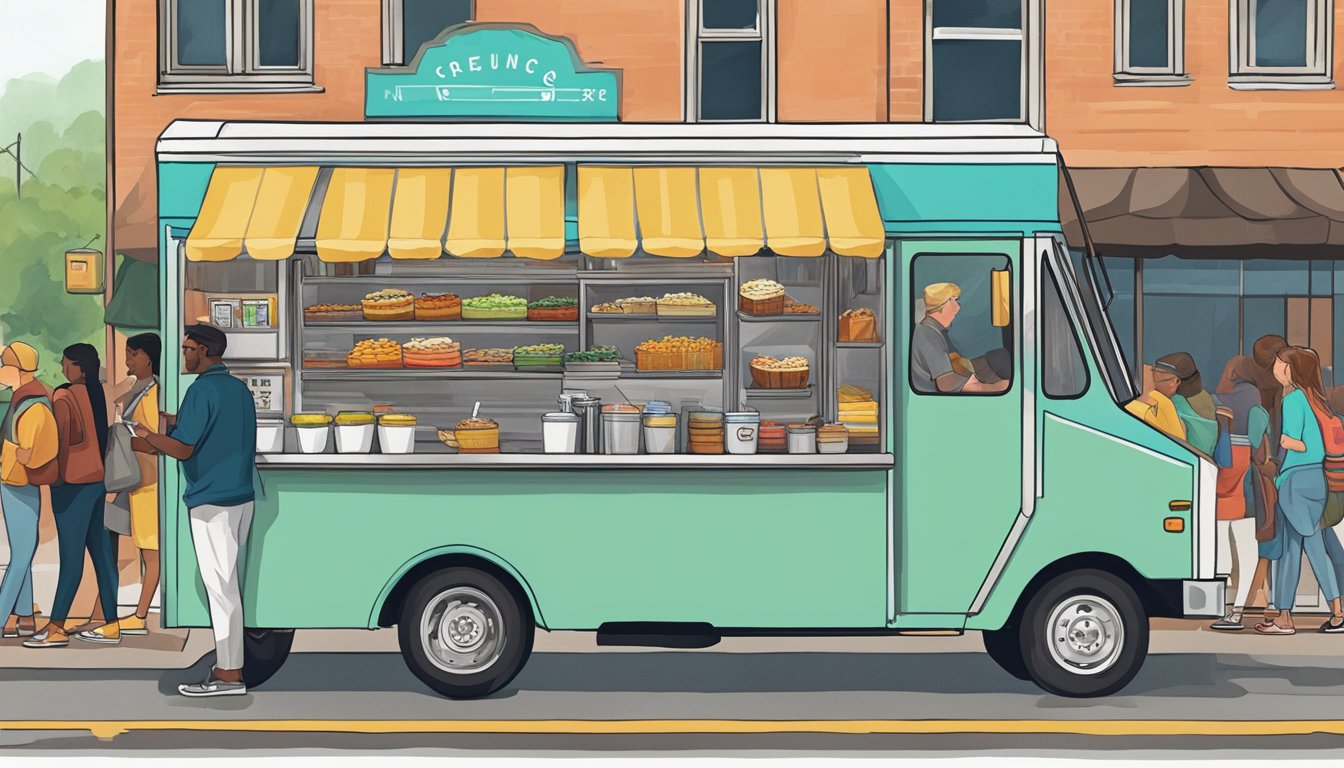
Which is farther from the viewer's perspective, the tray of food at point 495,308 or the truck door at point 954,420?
the tray of food at point 495,308

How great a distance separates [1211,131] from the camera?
1705 centimetres

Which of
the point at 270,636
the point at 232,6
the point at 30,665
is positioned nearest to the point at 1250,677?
the point at 270,636

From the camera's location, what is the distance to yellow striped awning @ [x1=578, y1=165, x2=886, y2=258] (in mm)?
8922

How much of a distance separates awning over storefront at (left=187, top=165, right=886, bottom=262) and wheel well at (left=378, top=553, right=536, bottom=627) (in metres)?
1.64

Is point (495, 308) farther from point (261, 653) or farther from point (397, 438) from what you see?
point (261, 653)

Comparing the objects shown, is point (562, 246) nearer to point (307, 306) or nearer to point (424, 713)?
point (307, 306)

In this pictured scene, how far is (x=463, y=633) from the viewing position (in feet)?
29.8

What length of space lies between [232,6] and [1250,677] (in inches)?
464

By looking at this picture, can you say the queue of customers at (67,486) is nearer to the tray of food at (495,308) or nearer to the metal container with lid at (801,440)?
the tray of food at (495,308)

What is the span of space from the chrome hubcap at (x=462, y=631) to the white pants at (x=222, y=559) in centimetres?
102

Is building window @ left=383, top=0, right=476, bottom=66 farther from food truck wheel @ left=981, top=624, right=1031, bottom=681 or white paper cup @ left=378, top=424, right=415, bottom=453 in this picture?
food truck wheel @ left=981, top=624, right=1031, bottom=681

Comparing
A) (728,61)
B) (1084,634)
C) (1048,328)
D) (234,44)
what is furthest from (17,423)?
(728,61)

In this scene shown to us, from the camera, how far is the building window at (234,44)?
16797 mm

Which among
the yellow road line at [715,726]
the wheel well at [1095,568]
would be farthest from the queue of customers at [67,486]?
the wheel well at [1095,568]
